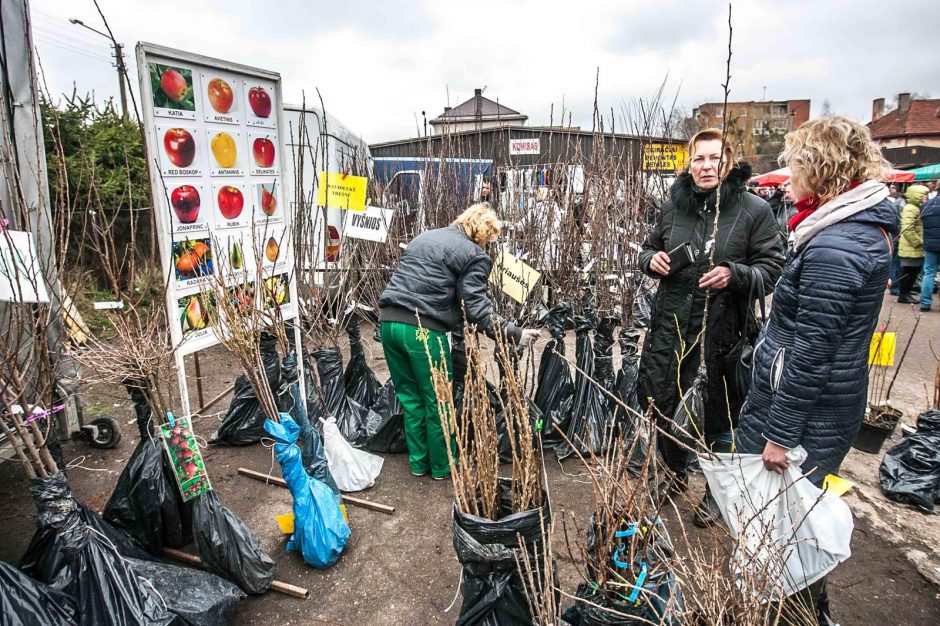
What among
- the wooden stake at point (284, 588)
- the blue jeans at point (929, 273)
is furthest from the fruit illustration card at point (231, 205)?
the blue jeans at point (929, 273)

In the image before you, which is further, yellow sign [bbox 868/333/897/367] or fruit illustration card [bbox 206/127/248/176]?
yellow sign [bbox 868/333/897/367]

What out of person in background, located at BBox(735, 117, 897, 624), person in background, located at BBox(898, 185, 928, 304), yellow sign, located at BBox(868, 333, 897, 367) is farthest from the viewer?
→ person in background, located at BBox(898, 185, 928, 304)

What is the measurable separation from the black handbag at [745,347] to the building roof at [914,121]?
37732 mm

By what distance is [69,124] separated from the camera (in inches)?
243

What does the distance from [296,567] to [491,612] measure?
48.5 inches

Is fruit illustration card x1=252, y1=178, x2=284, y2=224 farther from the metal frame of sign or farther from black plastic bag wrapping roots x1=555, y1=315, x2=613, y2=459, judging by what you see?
black plastic bag wrapping roots x1=555, y1=315, x2=613, y2=459

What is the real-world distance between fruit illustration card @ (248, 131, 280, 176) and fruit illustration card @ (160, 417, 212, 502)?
1769 millimetres

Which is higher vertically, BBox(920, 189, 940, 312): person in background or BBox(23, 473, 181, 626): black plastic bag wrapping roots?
BBox(920, 189, 940, 312): person in background

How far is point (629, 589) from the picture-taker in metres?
1.53

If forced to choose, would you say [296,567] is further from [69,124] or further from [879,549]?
[69,124]

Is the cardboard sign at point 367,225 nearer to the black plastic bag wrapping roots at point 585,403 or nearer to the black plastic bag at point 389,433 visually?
the black plastic bag at point 389,433

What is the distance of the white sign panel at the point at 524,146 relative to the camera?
508 centimetres

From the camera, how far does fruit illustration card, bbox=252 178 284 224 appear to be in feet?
11.3

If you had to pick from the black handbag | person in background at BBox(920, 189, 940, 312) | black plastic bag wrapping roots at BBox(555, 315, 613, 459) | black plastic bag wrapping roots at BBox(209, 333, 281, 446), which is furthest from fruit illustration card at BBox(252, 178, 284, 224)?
person in background at BBox(920, 189, 940, 312)
